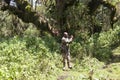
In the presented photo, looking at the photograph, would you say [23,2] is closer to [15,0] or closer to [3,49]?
[15,0]

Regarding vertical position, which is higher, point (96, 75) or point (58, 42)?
point (96, 75)

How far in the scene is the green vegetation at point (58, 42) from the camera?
48.5 ft

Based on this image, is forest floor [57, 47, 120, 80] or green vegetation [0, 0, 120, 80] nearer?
forest floor [57, 47, 120, 80]

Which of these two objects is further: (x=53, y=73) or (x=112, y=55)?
(x=112, y=55)

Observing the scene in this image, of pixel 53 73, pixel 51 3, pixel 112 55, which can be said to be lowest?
pixel 112 55

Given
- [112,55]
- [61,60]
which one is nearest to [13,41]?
[61,60]

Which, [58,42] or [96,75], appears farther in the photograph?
[58,42]

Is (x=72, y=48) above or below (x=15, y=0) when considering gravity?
below

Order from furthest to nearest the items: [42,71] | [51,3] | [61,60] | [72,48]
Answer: [51,3]
[72,48]
[61,60]
[42,71]

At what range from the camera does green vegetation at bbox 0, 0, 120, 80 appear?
1479cm

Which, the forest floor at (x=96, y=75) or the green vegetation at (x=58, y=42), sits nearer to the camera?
the forest floor at (x=96, y=75)

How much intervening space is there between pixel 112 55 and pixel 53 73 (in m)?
7.76

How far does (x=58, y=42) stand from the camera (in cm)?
2172

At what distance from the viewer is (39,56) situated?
17.0 m
